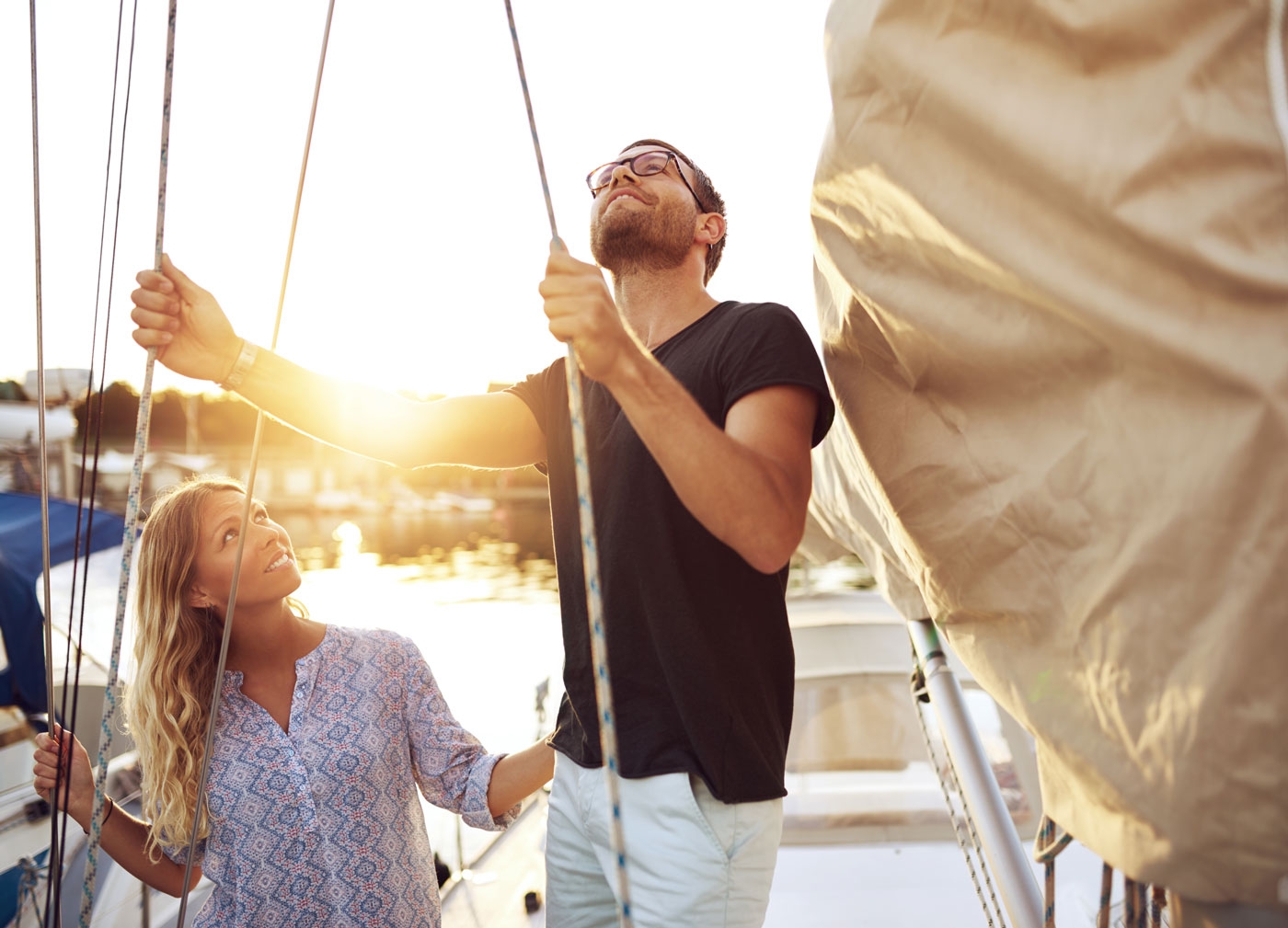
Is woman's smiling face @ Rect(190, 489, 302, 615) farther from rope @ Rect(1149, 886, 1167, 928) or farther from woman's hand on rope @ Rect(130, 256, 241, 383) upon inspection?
rope @ Rect(1149, 886, 1167, 928)

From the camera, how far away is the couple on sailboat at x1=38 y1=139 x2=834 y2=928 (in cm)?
118

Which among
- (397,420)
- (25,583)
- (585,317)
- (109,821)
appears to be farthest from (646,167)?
(25,583)

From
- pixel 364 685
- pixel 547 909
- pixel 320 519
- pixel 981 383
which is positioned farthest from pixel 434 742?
pixel 320 519

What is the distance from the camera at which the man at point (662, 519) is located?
1.07 metres

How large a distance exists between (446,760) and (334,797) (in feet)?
0.74

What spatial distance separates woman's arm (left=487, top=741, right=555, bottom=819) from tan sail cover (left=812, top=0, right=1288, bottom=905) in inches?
38.6

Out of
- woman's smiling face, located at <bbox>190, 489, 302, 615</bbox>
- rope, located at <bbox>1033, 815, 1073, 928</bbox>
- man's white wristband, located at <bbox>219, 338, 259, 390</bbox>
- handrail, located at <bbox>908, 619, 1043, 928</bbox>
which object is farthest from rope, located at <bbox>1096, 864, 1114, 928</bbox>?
woman's smiling face, located at <bbox>190, 489, 302, 615</bbox>

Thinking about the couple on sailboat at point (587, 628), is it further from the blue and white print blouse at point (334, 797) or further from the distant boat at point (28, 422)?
the distant boat at point (28, 422)

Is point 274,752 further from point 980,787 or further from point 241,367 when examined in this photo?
point 980,787

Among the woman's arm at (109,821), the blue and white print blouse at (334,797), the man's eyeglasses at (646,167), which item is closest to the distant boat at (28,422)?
the woman's arm at (109,821)

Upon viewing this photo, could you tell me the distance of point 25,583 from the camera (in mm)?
3703

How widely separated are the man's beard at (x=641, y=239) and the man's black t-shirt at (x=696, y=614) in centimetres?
22

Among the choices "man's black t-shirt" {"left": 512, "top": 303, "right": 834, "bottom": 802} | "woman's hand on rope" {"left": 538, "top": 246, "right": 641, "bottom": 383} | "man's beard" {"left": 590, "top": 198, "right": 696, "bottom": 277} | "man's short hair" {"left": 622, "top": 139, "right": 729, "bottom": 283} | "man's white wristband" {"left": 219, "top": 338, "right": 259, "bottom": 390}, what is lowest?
"man's black t-shirt" {"left": 512, "top": 303, "right": 834, "bottom": 802}

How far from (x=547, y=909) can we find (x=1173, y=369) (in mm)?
1287
